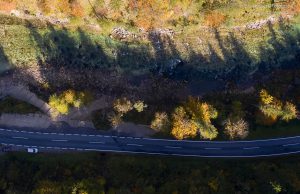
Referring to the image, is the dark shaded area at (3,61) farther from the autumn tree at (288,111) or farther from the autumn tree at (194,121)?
the autumn tree at (288,111)

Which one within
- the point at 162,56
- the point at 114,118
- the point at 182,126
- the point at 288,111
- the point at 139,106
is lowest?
the point at 114,118

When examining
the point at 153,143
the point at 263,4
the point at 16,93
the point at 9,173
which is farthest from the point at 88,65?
the point at 263,4

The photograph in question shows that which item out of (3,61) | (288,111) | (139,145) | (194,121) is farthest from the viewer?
(3,61)

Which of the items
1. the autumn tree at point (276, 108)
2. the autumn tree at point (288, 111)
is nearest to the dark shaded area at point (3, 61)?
the autumn tree at point (276, 108)

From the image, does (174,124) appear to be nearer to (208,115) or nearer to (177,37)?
(208,115)

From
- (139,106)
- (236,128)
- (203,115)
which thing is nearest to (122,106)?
(139,106)

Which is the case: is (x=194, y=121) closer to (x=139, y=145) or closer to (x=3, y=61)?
(x=139, y=145)
